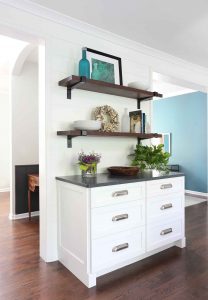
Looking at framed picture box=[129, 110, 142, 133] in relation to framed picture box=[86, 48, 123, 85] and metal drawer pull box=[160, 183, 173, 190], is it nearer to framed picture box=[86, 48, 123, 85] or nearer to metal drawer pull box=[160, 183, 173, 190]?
framed picture box=[86, 48, 123, 85]

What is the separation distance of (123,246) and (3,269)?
113 cm

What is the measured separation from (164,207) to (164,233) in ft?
0.90

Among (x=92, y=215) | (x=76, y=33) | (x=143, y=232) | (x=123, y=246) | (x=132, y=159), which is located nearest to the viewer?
(x=92, y=215)

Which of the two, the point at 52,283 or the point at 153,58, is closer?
the point at 52,283

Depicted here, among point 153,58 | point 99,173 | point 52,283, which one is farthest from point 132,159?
point 52,283

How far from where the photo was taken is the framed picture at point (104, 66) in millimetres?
2625

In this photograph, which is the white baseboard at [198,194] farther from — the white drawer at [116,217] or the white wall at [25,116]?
the white wall at [25,116]

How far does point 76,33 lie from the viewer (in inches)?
101

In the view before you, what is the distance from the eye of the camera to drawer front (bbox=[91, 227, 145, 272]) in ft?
6.44

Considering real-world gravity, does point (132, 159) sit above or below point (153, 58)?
below

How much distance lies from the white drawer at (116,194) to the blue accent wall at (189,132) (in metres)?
3.58

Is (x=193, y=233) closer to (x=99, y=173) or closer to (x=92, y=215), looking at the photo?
(x=99, y=173)

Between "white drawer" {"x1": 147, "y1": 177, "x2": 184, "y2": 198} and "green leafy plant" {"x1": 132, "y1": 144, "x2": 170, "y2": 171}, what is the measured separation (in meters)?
0.28

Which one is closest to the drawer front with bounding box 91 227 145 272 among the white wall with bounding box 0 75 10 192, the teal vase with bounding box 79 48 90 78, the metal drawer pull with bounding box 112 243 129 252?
the metal drawer pull with bounding box 112 243 129 252
